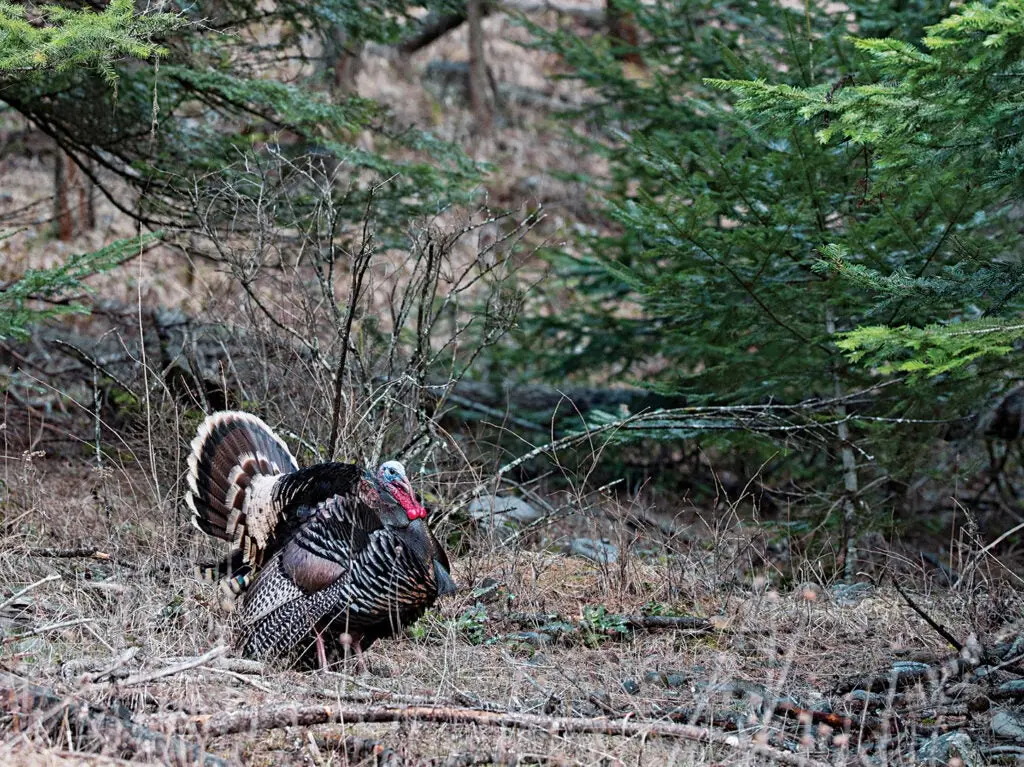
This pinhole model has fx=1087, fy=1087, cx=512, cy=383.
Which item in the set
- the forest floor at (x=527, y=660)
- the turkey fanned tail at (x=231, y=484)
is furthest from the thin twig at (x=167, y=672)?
the turkey fanned tail at (x=231, y=484)

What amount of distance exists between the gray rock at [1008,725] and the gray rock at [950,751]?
155 mm

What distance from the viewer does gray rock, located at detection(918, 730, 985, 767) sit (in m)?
4.43

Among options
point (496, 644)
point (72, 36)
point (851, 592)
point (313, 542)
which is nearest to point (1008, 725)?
point (851, 592)

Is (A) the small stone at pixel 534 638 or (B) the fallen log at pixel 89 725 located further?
(A) the small stone at pixel 534 638

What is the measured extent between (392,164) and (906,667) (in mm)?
5284

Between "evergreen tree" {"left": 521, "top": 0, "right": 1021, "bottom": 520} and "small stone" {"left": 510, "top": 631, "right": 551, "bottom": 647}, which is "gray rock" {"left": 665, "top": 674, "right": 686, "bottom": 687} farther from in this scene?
"evergreen tree" {"left": 521, "top": 0, "right": 1021, "bottom": 520}

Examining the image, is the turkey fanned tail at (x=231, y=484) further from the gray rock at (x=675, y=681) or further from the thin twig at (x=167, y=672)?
the gray rock at (x=675, y=681)

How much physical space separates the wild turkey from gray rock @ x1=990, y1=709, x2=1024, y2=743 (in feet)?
8.64

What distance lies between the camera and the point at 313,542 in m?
5.69

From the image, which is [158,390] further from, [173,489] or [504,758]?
[504,758]

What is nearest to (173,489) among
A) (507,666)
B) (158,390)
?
(158,390)

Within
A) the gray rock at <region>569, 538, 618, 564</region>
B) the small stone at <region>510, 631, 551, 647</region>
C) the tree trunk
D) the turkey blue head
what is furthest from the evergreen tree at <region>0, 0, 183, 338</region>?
the tree trunk

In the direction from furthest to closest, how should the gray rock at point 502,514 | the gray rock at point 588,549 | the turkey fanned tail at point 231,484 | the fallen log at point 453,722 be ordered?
the gray rock at point 588,549 < the gray rock at point 502,514 < the turkey fanned tail at point 231,484 < the fallen log at point 453,722

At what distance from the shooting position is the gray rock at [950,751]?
4.43 m
